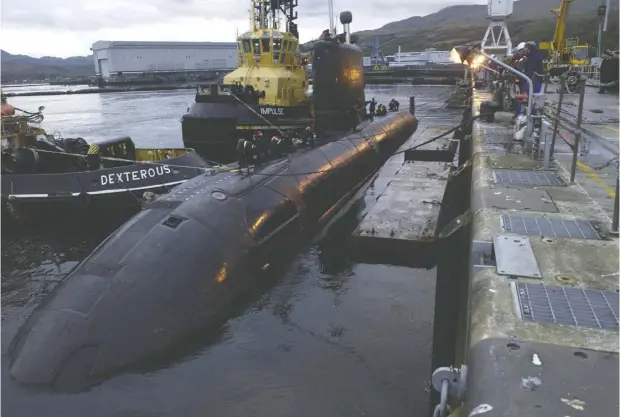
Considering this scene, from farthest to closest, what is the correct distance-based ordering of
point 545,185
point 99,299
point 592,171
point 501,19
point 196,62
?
point 196,62 → point 501,19 → point 592,171 → point 545,185 → point 99,299

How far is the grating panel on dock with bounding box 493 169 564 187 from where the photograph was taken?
7.95 meters

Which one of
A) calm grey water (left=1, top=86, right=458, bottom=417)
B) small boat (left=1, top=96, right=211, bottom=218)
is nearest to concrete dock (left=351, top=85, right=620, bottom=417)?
calm grey water (left=1, top=86, right=458, bottom=417)

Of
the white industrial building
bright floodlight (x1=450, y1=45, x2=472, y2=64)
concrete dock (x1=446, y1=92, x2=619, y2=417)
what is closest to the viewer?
concrete dock (x1=446, y1=92, x2=619, y2=417)

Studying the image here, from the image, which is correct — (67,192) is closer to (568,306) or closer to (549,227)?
(549,227)

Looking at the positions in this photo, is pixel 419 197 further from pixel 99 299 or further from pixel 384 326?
→ pixel 99 299

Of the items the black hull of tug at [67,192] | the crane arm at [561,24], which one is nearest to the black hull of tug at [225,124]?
the black hull of tug at [67,192]

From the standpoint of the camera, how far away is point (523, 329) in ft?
12.4

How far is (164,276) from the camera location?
730 cm

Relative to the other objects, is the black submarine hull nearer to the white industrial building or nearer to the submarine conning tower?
the submarine conning tower

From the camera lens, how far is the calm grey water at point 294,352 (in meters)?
6.29

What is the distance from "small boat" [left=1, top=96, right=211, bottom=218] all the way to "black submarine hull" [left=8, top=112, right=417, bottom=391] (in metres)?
3.08

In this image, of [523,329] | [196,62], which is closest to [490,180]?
[523,329]

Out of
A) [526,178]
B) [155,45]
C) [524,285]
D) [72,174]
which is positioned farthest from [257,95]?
[155,45]

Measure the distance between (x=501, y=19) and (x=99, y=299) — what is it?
47.2 m
